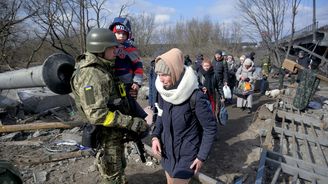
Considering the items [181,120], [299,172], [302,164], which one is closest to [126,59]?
[181,120]

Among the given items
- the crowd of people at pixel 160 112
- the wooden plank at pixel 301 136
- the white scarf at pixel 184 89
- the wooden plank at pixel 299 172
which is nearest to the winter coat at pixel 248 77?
the wooden plank at pixel 301 136

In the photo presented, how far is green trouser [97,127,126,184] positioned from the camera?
2.91m

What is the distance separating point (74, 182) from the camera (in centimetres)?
407

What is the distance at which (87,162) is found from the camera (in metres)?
4.67

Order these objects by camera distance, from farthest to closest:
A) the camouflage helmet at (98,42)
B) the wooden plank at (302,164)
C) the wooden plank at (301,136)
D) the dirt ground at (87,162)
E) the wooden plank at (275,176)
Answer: the wooden plank at (301,136)
the wooden plank at (302,164)
the dirt ground at (87,162)
the wooden plank at (275,176)
the camouflage helmet at (98,42)

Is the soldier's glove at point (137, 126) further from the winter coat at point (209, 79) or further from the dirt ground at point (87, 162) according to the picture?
the winter coat at point (209, 79)

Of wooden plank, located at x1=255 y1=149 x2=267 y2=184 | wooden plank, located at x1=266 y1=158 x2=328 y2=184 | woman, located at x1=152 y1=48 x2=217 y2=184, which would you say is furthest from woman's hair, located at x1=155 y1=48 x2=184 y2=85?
wooden plank, located at x1=266 y1=158 x2=328 y2=184

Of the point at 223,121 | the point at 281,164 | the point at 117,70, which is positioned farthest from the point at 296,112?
the point at 117,70

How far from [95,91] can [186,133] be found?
948 millimetres

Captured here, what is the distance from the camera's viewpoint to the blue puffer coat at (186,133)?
8.07 feet

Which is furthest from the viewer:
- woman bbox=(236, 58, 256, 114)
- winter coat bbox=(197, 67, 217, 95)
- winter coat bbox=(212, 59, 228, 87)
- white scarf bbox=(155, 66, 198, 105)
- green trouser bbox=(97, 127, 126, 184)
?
woman bbox=(236, 58, 256, 114)

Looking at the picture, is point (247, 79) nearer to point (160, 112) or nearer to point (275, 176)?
point (275, 176)

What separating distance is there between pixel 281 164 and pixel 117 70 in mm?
3104

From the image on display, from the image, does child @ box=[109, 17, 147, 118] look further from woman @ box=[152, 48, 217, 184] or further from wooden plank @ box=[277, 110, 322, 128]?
wooden plank @ box=[277, 110, 322, 128]
